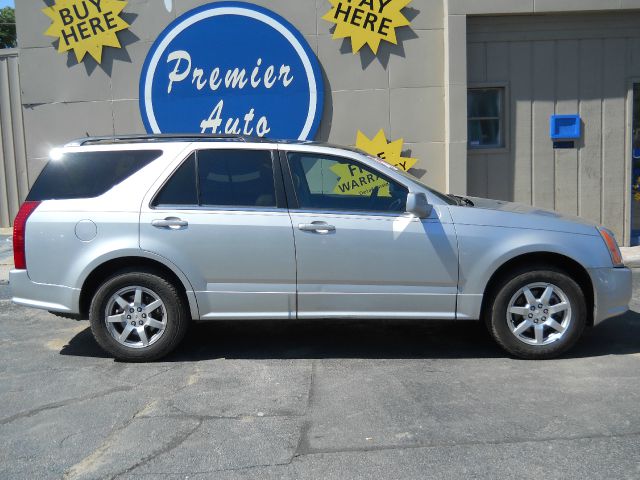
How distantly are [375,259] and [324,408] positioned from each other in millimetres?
1325

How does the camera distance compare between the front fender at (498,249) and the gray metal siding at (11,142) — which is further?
the gray metal siding at (11,142)

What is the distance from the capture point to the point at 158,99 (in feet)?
32.8

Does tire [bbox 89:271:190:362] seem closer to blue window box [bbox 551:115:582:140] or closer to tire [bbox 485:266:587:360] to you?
tire [bbox 485:266:587:360]

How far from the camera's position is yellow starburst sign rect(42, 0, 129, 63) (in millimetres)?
9867

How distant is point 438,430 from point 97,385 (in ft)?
8.44

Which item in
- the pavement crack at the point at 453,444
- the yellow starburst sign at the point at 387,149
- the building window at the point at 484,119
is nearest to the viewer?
the pavement crack at the point at 453,444

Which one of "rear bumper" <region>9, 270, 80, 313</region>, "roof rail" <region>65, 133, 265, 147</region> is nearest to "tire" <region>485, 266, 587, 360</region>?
"roof rail" <region>65, 133, 265, 147</region>

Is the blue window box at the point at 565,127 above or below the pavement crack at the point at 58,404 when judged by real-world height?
above

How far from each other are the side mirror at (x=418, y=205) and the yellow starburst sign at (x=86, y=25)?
646cm

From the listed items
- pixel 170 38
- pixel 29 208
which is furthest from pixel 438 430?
pixel 170 38

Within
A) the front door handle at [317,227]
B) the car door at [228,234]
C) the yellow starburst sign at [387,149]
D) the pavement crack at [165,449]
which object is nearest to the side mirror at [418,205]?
the front door handle at [317,227]

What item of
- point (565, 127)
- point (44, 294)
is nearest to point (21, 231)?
point (44, 294)

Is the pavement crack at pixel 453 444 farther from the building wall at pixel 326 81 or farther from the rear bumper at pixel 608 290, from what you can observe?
the building wall at pixel 326 81

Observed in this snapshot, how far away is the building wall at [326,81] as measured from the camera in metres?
9.83
